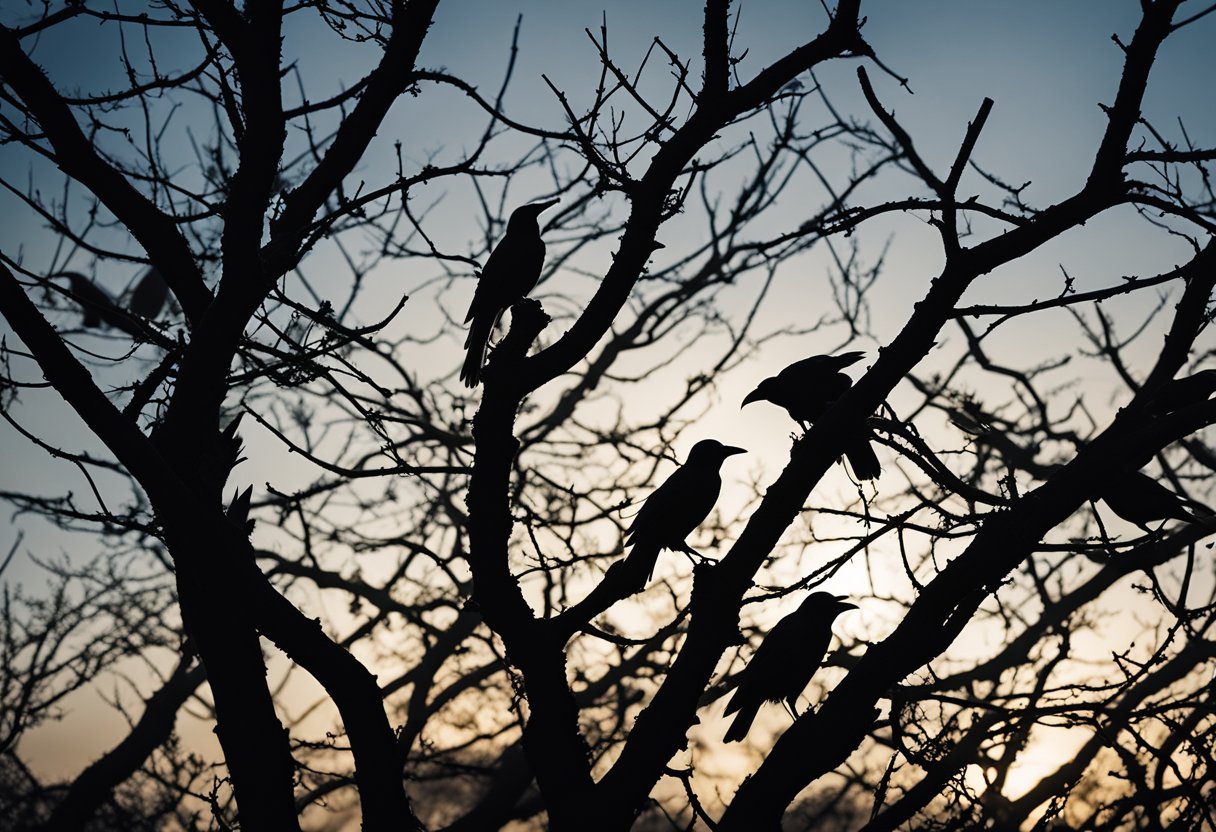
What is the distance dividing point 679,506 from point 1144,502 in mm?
2128

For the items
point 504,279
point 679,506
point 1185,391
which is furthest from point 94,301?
point 1185,391

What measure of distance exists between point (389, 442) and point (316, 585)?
689cm

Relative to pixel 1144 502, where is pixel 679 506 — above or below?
above

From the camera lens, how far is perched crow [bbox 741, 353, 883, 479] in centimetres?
511

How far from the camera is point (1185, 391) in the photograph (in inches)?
146

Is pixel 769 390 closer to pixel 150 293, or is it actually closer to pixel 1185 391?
pixel 1185 391

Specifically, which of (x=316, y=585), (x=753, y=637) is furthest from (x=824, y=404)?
(x=316, y=585)

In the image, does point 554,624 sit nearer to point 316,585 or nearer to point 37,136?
point 37,136

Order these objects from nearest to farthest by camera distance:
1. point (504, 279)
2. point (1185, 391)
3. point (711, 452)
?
point (1185, 391)
point (711, 452)
point (504, 279)

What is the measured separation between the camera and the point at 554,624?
131 inches

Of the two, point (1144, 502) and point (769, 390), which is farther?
point (769, 390)

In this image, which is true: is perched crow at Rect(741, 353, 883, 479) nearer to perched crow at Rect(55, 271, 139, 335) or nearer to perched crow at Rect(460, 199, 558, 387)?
perched crow at Rect(460, 199, 558, 387)

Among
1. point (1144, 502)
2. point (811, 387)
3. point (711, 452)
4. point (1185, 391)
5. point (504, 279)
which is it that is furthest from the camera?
point (504, 279)

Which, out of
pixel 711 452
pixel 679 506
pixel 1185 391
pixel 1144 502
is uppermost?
pixel 711 452
